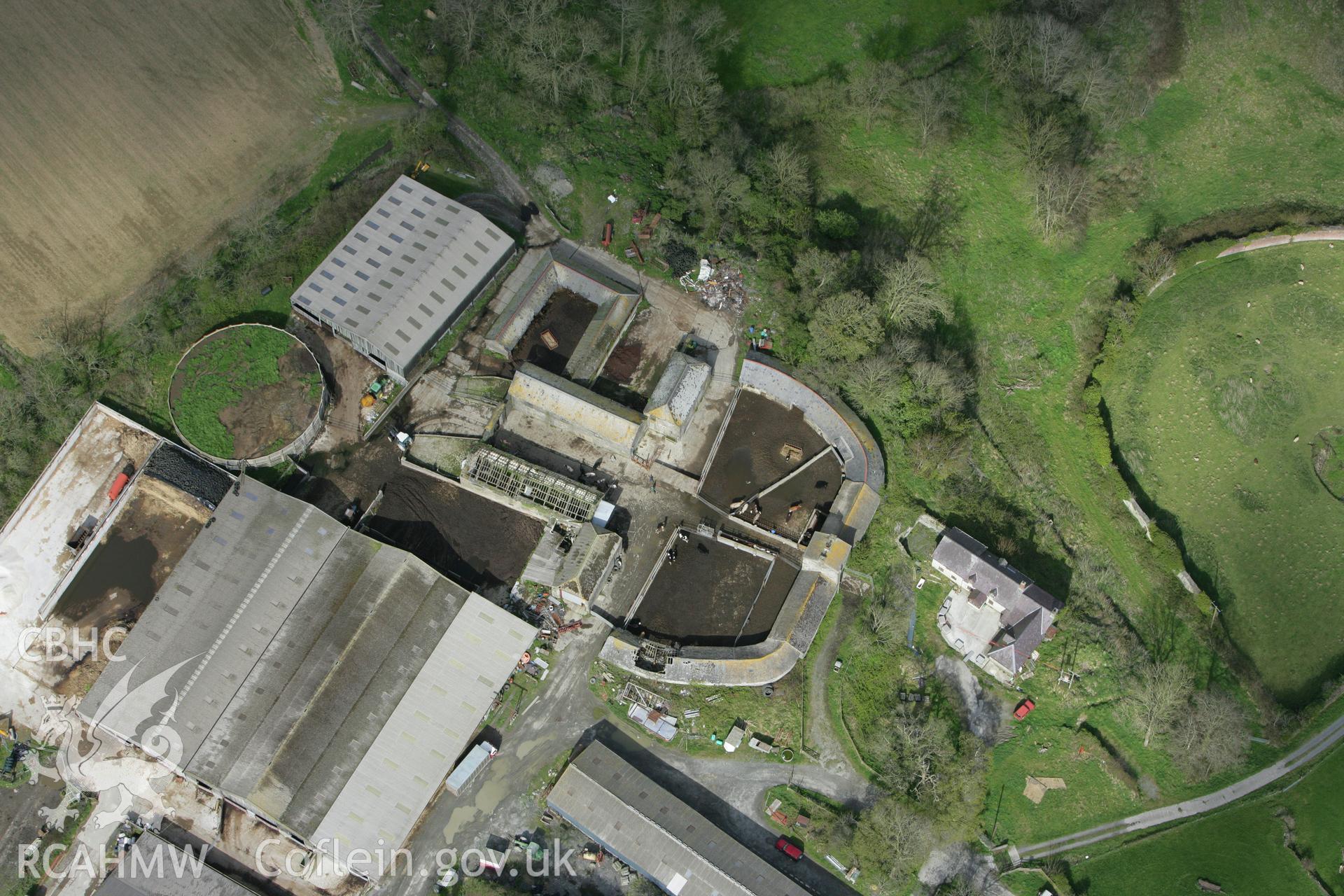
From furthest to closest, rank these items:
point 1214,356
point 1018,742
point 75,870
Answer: point 1214,356 < point 1018,742 < point 75,870

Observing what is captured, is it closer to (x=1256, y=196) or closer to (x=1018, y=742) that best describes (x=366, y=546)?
(x=1018, y=742)

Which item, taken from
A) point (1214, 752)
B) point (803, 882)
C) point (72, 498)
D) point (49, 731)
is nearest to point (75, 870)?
point (49, 731)

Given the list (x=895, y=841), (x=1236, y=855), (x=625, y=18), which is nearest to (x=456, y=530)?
(x=895, y=841)

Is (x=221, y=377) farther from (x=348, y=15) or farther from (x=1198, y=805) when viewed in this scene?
(x=1198, y=805)

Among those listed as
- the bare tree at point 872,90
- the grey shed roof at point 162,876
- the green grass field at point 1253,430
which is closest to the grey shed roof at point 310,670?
the grey shed roof at point 162,876

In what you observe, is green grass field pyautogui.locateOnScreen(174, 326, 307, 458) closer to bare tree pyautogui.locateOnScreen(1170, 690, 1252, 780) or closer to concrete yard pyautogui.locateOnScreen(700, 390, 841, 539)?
concrete yard pyautogui.locateOnScreen(700, 390, 841, 539)
